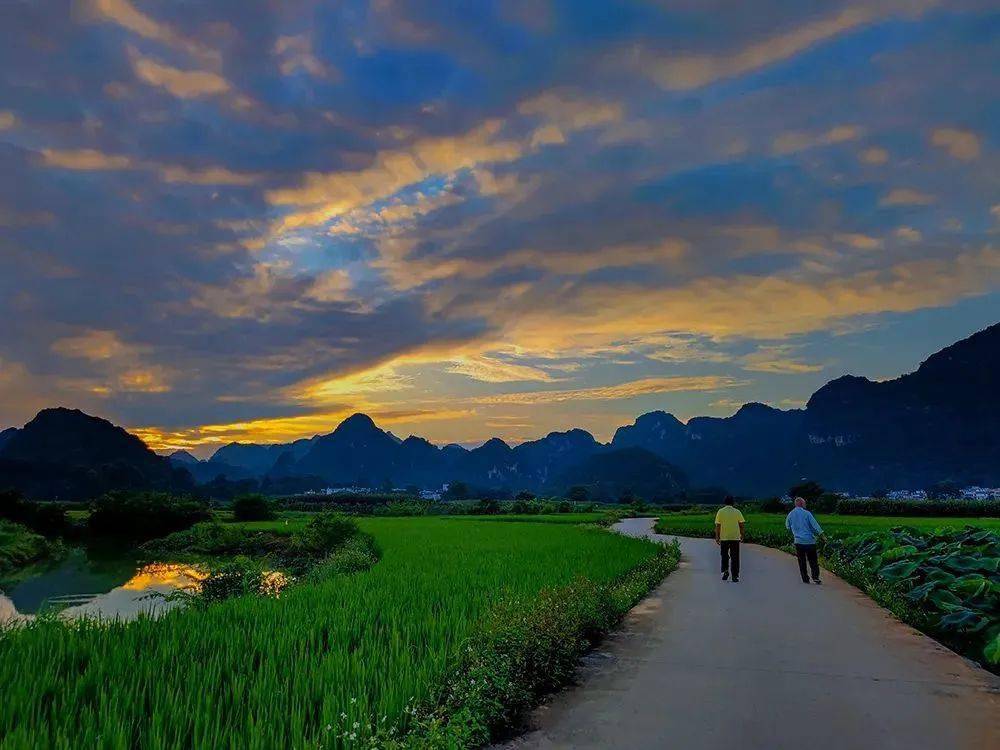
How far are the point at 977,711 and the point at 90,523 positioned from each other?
1637 inches

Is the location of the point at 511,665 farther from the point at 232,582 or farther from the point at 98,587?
the point at 98,587

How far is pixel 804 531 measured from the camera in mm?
11625

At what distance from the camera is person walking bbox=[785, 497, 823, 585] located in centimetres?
1149

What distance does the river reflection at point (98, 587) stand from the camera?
13.2 m


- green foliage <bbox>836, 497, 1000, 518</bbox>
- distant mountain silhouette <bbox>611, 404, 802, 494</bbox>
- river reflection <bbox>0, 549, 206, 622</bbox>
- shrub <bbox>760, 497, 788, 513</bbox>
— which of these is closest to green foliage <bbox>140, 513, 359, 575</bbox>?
river reflection <bbox>0, 549, 206, 622</bbox>

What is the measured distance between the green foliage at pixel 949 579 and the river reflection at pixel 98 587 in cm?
1184

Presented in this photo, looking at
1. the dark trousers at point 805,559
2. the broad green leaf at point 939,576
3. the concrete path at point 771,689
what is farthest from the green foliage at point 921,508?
the concrete path at point 771,689

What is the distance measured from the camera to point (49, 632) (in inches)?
208

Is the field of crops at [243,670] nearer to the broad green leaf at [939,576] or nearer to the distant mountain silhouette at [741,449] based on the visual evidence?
the broad green leaf at [939,576]

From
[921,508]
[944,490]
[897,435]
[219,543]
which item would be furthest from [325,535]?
[897,435]

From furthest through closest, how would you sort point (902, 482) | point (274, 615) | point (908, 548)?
point (902, 482)
point (908, 548)
point (274, 615)

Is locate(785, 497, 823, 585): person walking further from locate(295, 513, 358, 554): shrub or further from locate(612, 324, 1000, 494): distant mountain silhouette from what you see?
locate(612, 324, 1000, 494): distant mountain silhouette

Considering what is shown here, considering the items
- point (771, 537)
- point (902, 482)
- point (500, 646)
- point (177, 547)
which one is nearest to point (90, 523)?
point (177, 547)

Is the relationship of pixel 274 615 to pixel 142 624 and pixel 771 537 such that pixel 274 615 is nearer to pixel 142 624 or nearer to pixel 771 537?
pixel 142 624
